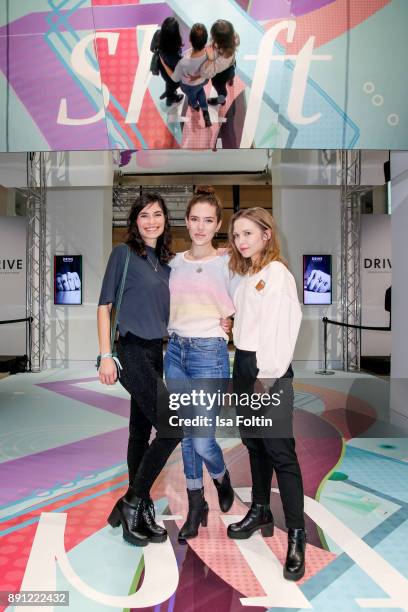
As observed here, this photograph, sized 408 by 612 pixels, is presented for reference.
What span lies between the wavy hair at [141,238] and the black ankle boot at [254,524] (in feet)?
4.02

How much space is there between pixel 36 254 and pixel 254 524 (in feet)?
23.8

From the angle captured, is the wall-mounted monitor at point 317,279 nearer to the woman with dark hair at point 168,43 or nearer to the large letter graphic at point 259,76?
the large letter graphic at point 259,76

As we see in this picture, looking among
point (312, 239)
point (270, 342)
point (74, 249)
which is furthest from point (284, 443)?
point (74, 249)

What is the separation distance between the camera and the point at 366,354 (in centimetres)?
838

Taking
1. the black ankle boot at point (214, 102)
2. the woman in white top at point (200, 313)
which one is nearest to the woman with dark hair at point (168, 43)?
the black ankle boot at point (214, 102)

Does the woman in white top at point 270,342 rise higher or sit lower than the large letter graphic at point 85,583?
higher

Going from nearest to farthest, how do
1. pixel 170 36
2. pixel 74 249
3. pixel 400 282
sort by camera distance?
pixel 170 36 < pixel 400 282 < pixel 74 249

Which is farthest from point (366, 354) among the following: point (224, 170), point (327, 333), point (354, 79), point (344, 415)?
point (354, 79)

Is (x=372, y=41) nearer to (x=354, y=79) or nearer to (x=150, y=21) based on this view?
(x=354, y=79)

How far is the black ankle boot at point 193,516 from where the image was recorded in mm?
2160

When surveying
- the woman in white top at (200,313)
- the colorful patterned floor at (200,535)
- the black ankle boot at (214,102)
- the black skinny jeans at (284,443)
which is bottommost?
the colorful patterned floor at (200,535)

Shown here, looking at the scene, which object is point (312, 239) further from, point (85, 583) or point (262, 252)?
point (85, 583)

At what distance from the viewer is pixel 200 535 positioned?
2.20m

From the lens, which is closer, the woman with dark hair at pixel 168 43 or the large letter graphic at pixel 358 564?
the large letter graphic at pixel 358 564
